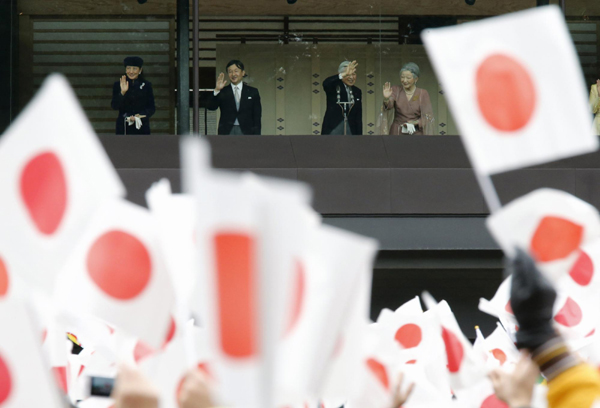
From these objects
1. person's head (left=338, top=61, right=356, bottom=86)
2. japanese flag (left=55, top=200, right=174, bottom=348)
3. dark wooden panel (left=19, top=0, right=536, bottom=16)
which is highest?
dark wooden panel (left=19, top=0, right=536, bottom=16)

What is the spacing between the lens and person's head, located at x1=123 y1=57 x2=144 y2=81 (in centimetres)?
1095

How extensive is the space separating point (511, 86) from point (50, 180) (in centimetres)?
128

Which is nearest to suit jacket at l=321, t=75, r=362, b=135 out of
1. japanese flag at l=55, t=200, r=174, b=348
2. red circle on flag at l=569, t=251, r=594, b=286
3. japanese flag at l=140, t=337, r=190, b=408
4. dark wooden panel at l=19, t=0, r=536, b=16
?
dark wooden panel at l=19, t=0, r=536, b=16

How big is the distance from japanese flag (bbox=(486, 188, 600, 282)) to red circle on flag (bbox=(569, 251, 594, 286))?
89 centimetres

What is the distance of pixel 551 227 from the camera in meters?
2.90

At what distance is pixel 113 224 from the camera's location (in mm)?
2574

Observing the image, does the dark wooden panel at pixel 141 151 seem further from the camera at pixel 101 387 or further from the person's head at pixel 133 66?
the camera at pixel 101 387

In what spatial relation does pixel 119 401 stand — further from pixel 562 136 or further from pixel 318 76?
pixel 318 76

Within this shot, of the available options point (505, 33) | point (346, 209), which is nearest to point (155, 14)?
point (346, 209)

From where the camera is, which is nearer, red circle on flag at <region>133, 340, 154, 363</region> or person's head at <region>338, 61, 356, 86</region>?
red circle on flag at <region>133, 340, 154, 363</region>

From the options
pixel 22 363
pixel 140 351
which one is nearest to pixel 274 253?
pixel 22 363

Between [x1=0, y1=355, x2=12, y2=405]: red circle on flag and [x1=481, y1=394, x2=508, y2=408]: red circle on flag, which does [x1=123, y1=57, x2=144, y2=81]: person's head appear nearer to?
[x1=481, y1=394, x2=508, y2=408]: red circle on flag

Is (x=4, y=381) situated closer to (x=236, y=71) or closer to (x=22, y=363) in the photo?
(x=22, y=363)

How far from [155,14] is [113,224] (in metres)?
9.12
